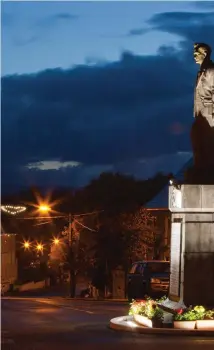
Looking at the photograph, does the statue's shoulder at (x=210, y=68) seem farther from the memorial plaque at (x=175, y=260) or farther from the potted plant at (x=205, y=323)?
the potted plant at (x=205, y=323)

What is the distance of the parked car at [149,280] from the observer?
106ft

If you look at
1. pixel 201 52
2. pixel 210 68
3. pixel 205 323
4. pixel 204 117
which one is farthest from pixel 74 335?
pixel 201 52

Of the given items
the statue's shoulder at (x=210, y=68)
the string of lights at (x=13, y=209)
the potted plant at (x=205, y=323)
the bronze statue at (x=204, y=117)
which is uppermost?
the statue's shoulder at (x=210, y=68)

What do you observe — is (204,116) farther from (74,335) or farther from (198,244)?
(74,335)

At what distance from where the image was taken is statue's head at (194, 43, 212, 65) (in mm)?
23531

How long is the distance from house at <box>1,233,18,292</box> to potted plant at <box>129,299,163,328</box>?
4138 centimetres

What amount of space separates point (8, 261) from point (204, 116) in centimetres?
4713

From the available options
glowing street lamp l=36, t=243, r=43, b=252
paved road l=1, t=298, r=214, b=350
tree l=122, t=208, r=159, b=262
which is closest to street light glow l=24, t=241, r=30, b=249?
glowing street lamp l=36, t=243, r=43, b=252

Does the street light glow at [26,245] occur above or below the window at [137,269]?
above

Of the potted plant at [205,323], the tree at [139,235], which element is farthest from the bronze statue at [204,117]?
the tree at [139,235]

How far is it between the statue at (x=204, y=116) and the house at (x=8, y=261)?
139ft

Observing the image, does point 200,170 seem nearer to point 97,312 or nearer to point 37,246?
point 97,312

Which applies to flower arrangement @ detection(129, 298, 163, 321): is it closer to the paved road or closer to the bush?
the bush

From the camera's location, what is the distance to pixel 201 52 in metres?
23.5
